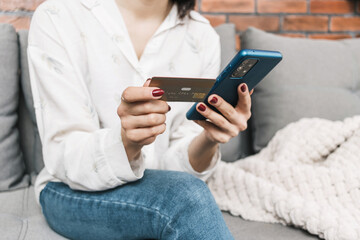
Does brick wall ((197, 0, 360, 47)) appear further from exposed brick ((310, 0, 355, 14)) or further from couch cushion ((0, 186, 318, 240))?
couch cushion ((0, 186, 318, 240))

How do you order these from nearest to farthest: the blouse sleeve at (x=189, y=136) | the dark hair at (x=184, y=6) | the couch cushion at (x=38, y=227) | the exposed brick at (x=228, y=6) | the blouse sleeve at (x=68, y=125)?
the blouse sleeve at (x=68, y=125)
the couch cushion at (x=38, y=227)
the blouse sleeve at (x=189, y=136)
the dark hair at (x=184, y=6)
the exposed brick at (x=228, y=6)

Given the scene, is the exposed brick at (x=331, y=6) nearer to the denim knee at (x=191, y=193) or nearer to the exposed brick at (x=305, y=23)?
the exposed brick at (x=305, y=23)

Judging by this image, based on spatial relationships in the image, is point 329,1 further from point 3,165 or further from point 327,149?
point 3,165

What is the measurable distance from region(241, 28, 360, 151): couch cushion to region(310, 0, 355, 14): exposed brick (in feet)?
1.30

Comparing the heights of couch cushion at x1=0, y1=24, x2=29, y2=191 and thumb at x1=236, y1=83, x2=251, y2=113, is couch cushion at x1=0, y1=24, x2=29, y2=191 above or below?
below

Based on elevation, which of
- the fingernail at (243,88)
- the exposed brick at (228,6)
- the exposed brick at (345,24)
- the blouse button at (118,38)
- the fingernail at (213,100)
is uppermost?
the blouse button at (118,38)

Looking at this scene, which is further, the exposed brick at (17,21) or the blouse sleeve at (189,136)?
the exposed brick at (17,21)

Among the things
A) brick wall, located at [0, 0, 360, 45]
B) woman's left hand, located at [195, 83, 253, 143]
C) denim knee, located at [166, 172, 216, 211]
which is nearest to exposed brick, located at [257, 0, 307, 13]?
brick wall, located at [0, 0, 360, 45]

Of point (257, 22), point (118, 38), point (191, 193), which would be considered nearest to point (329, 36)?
point (257, 22)

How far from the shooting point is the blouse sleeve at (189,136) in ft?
2.94

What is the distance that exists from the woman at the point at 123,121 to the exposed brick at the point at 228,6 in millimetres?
456

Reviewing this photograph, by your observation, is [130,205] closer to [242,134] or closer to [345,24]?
[242,134]

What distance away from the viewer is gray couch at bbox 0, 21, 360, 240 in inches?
33.0

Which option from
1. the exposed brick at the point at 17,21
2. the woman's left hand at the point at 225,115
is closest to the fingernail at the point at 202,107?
the woman's left hand at the point at 225,115
